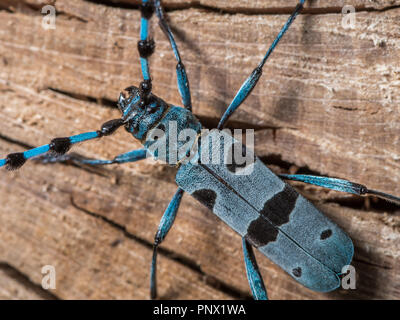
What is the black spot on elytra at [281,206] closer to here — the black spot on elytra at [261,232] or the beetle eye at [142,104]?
the black spot on elytra at [261,232]

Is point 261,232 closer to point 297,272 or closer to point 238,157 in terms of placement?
point 297,272

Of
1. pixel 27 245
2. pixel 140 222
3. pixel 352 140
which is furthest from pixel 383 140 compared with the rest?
pixel 27 245

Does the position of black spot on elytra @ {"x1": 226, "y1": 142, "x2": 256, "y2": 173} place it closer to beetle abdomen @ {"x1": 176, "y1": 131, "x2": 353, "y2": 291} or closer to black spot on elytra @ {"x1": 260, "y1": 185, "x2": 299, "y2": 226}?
beetle abdomen @ {"x1": 176, "y1": 131, "x2": 353, "y2": 291}

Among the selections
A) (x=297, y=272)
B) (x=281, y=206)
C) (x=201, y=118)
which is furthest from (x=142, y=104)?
(x=297, y=272)

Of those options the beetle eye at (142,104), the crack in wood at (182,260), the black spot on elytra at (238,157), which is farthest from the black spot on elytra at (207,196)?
the beetle eye at (142,104)

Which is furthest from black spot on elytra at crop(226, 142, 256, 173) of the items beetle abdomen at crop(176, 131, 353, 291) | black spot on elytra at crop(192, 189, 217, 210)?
black spot on elytra at crop(192, 189, 217, 210)

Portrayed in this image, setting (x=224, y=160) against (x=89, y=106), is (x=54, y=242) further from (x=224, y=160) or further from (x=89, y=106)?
(x=224, y=160)
